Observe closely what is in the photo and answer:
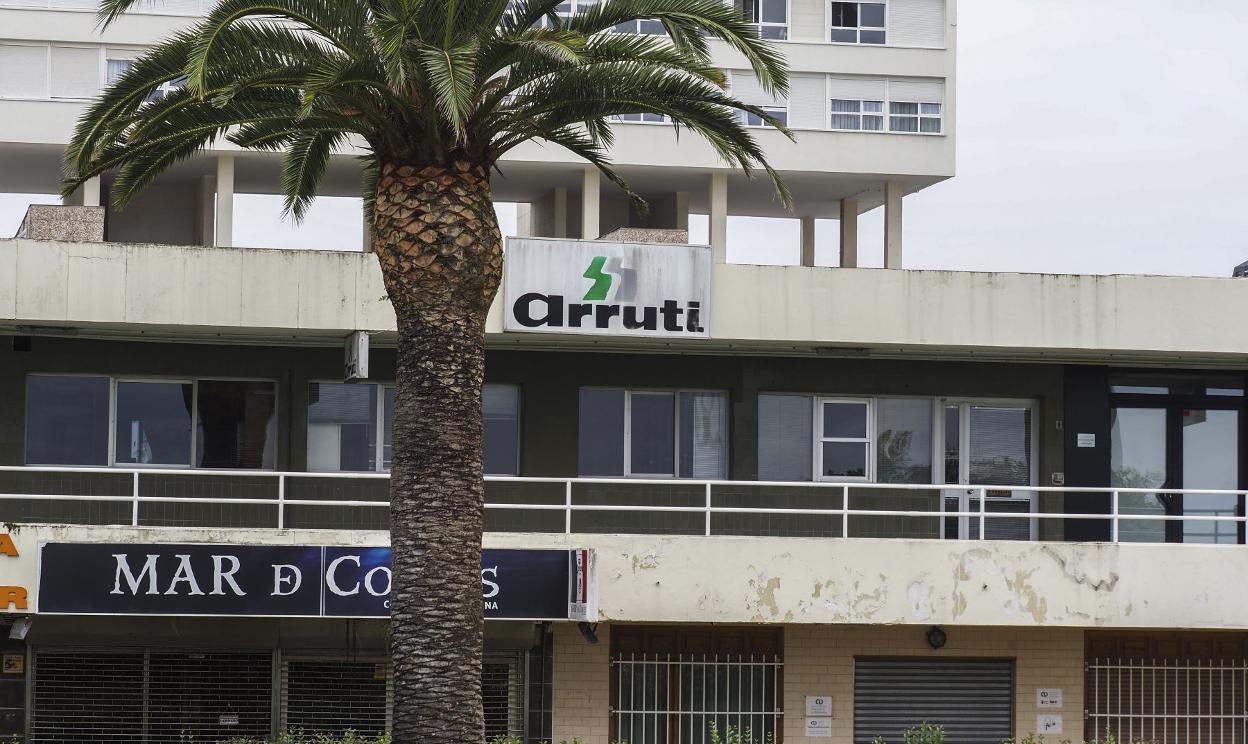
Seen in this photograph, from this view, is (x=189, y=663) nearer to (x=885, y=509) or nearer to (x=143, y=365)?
(x=143, y=365)

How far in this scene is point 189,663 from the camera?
72.2ft

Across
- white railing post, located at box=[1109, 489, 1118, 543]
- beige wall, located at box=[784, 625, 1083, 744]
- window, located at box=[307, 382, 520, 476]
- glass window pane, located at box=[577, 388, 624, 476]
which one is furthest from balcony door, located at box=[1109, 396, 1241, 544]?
window, located at box=[307, 382, 520, 476]

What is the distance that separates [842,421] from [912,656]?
10.8 feet

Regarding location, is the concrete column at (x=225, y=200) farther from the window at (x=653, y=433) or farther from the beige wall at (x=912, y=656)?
the beige wall at (x=912, y=656)

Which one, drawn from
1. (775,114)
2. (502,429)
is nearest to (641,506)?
(502,429)

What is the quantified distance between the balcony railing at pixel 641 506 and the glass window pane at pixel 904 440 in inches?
12.5

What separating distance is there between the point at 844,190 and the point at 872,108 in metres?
2.16

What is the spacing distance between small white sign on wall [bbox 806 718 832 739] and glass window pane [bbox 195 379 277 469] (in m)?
7.59

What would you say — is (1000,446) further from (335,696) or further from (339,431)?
(335,696)

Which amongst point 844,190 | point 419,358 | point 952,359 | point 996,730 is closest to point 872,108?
point 844,190

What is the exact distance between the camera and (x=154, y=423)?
75.6 feet

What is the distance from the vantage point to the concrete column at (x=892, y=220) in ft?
133

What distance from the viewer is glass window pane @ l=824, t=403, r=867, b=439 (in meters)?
24.2

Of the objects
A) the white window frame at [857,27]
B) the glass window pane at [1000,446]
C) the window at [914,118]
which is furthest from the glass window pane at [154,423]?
the window at [914,118]
